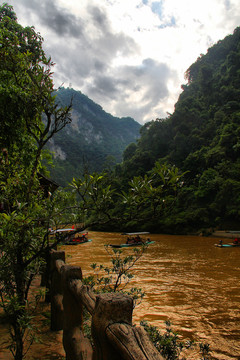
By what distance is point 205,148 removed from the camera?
36406mm

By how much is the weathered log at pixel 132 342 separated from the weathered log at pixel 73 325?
101 cm

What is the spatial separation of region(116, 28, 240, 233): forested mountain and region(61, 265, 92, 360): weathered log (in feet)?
56.3

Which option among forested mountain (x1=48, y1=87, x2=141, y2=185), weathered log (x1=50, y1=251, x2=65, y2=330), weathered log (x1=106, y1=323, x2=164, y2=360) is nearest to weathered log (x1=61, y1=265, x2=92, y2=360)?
weathered log (x1=50, y1=251, x2=65, y2=330)

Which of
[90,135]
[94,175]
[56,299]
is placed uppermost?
[90,135]

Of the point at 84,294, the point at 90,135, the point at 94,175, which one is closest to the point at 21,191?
the point at 94,175

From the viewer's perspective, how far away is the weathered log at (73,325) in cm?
203

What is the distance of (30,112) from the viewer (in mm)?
2893

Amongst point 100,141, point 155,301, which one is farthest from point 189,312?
point 100,141

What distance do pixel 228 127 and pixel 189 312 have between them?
3183 cm

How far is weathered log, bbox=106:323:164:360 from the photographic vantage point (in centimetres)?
103

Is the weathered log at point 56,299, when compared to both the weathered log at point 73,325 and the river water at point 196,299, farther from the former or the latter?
the river water at point 196,299

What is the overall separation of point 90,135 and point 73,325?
475ft

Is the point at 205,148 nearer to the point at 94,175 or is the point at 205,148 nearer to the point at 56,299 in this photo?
the point at 56,299

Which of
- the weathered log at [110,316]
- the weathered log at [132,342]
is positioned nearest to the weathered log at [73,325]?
the weathered log at [110,316]
